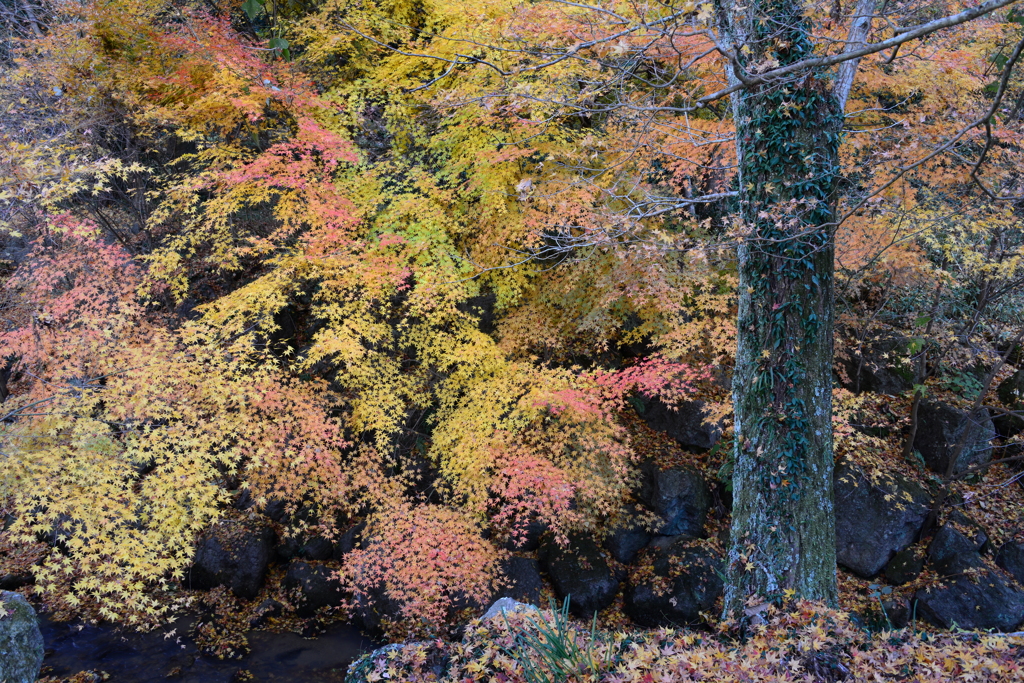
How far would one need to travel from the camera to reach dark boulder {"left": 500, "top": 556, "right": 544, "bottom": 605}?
8875mm

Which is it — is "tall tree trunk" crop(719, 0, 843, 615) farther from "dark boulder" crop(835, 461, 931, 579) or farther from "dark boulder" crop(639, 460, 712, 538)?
"dark boulder" crop(835, 461, 931, 579)

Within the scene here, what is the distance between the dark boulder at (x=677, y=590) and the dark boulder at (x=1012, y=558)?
4126 millimetres

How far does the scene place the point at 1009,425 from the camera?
9.80 metres

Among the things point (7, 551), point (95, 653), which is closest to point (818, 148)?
point (95, 653)

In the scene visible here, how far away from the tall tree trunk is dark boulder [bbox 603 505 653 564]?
15.1ft

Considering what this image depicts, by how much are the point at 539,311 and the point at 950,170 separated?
6.74 meters

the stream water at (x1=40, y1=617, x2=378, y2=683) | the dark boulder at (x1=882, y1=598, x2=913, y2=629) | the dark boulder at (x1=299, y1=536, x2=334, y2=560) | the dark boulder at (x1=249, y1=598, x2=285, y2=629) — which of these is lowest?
the stream water at (x1=40, y1=617, x2=378, y2=683)

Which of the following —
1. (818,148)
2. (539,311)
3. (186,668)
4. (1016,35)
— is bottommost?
(186,668)

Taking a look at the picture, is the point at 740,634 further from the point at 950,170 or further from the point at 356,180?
the point at 356,180

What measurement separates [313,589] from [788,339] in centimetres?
848

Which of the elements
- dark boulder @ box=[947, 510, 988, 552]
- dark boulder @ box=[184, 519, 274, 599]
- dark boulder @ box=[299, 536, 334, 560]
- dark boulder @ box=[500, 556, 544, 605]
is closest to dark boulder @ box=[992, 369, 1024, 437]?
dark boulder @ box=[947, 510, 988, 552]

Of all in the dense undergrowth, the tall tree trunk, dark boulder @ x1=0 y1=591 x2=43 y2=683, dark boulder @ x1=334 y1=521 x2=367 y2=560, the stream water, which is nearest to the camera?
the dense undergrowth

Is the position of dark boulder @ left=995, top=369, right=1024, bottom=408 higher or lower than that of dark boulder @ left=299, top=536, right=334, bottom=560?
higher

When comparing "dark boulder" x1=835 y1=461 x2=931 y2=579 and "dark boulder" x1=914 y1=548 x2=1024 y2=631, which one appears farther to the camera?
"dark boulder" x1=835 y1=461 x2=931 y2=579
